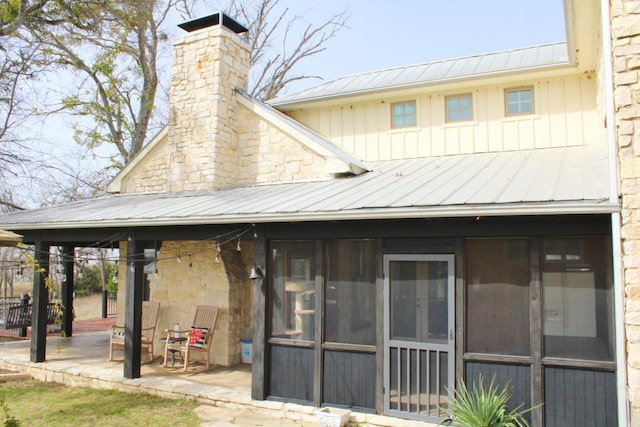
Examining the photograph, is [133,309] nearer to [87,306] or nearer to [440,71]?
[440,71]

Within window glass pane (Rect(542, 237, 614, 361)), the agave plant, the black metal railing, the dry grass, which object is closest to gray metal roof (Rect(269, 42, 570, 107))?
window glass pane (Rect(542, 237, 614, 361))

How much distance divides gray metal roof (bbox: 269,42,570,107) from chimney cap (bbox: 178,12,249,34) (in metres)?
1.74

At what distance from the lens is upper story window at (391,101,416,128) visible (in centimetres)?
976

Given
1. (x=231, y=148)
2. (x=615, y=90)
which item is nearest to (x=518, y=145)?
(x=615, y=90)

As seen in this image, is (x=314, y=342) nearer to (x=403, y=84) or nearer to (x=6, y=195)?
(x=403, y=84)

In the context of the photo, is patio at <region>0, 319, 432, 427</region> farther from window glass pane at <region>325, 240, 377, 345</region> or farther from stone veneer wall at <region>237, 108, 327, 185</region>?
stone veneer wall at <region>237, 108, 327, 185</region>

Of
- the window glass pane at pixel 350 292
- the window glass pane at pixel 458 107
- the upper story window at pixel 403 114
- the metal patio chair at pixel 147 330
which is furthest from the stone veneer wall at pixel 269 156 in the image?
the metal patio chair at pixel 147 330

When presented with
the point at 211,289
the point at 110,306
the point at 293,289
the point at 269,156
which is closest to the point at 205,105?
the point at 269,156

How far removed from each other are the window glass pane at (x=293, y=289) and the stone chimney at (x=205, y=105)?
307 cm

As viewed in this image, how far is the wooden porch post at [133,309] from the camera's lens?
793cm

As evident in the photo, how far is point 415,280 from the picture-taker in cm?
616

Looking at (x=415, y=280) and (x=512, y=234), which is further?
(x=415, y=280)

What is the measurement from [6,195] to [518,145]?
15.3 m

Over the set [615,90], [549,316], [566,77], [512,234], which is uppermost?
[566,77]
